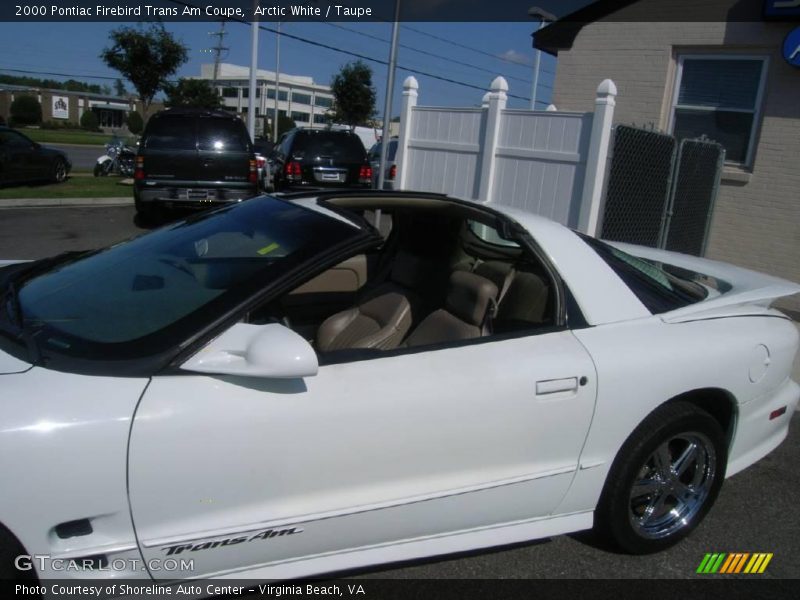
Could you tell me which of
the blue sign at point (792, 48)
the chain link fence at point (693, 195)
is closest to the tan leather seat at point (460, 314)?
the chain link fence at point (693, 195)

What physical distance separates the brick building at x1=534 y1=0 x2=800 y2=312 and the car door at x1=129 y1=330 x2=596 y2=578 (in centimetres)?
676

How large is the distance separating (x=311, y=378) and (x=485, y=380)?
2.07 ft

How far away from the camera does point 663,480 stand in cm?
308

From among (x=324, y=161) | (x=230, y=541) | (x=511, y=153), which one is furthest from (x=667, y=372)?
(x=324, y=161)

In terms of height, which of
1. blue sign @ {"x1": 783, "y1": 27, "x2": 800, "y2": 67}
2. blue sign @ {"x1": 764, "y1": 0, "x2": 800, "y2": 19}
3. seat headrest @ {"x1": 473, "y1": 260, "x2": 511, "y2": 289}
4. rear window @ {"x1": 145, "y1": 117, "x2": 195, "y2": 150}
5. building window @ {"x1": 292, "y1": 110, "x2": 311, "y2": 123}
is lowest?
seat headrest @ {"x1": 473, "y1": 260, "x2": 511, "y2": 289}

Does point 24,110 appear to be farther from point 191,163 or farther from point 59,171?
point 191,163

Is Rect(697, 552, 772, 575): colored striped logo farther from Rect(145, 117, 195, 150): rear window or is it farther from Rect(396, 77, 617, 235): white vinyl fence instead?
Rect(145, 117, 195, 150): rear window

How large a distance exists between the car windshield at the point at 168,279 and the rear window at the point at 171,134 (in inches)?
333

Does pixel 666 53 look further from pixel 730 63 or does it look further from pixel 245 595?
pixel 245 595

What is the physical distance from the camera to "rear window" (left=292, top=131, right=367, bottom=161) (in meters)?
14.3

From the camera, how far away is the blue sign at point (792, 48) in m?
7.77

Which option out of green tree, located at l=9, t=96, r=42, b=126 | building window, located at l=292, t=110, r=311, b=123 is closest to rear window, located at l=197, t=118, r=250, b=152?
green tree, located at l=9, t=96, r=42, b=126

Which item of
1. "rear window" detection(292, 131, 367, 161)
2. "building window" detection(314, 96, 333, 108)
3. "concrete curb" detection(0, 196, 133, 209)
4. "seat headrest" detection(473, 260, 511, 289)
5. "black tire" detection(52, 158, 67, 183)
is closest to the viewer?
"seat headrest" detection(473, 260, 511, 289)

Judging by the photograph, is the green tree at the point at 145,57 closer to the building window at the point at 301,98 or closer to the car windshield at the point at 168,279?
the car windshield at the point at 168,279
